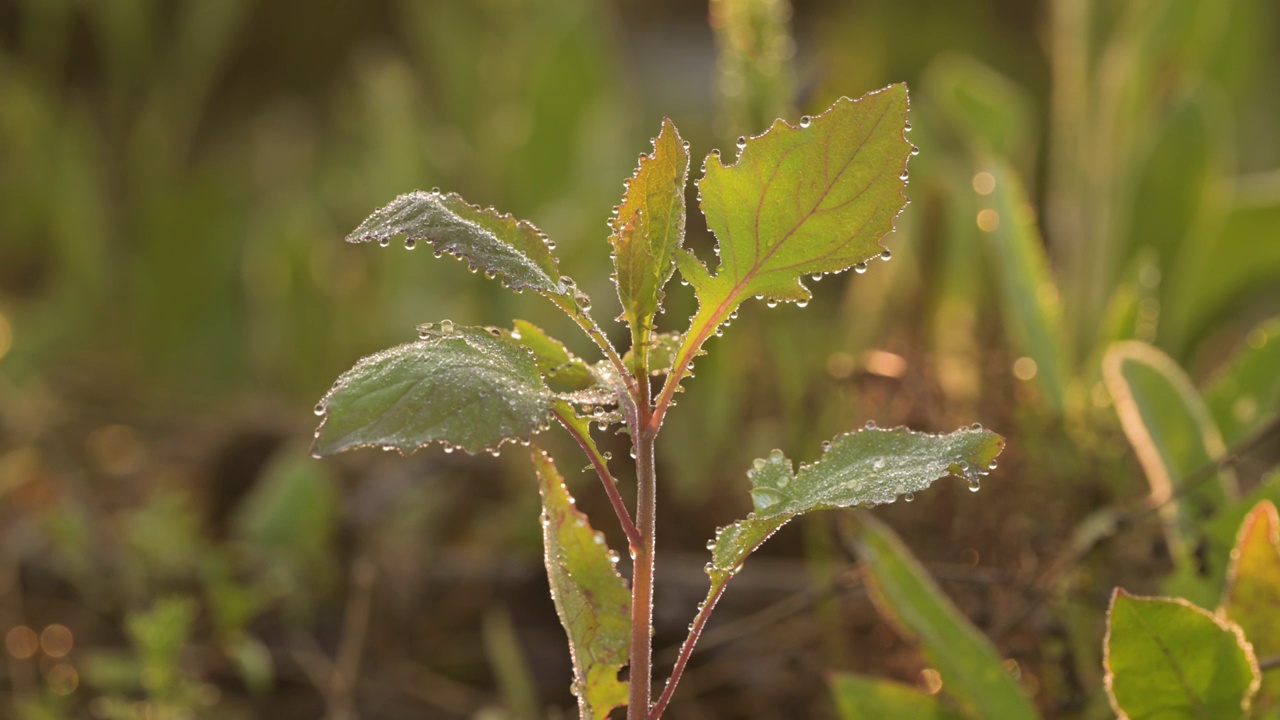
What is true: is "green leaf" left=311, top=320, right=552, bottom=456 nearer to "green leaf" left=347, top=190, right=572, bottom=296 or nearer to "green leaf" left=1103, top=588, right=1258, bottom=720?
"green leaf" left=347, top=190, right=572, bottom=296

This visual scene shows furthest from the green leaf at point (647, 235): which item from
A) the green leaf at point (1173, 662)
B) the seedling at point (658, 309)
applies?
the green leaf at point (1173, 662)

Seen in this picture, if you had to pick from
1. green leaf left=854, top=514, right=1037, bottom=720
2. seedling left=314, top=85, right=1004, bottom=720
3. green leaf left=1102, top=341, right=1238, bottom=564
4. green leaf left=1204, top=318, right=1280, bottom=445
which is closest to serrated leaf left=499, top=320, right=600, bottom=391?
seedling left=314, top=85, right=1004, bottom=720

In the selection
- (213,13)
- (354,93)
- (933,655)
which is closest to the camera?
(933,655)

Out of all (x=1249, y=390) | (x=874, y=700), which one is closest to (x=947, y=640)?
(x=874, y=700)

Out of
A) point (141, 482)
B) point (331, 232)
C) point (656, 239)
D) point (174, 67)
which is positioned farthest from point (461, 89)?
point (656, 239)

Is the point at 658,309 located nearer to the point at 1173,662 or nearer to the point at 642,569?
the point at 642,569

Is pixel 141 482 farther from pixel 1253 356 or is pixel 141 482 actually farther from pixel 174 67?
pixel 1253 356

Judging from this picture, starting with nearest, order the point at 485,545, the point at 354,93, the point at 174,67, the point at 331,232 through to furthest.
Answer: the point at 485,545, the point at 331,232, the point at 174,67, the point at 354,93
